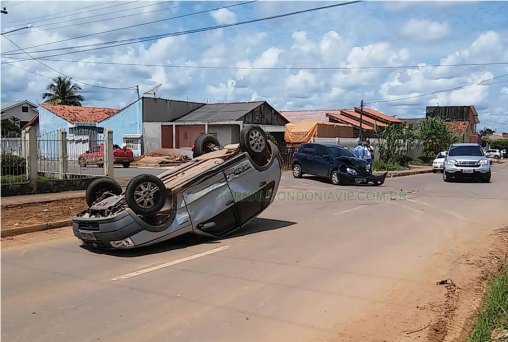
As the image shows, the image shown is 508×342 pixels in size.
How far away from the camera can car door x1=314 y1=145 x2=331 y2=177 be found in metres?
22.7

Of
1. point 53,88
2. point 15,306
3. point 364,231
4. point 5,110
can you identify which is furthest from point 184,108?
point 15,306

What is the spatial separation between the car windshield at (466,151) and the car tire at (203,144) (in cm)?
1655

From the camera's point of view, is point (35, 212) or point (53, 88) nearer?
point (35, 212)

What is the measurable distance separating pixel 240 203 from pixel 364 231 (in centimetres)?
271

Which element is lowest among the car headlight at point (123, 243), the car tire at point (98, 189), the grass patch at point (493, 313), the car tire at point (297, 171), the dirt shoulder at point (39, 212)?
the grass patch at point (493, 313)

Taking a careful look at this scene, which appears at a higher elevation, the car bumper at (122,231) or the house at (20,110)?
the house at (20,110)

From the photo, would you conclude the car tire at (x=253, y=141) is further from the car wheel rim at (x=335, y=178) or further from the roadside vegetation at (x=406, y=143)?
the roadside vegetation at (x=406, y=143)

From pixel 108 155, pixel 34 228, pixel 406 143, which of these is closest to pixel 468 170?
pixel 406 143

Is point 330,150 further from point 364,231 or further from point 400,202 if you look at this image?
point 364,231

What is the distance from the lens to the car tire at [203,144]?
38.2 feet

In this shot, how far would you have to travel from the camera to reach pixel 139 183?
27.9 feet

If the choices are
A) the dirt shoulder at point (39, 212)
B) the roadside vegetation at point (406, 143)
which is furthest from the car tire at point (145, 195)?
the roadside vegetation at point (406, 143)

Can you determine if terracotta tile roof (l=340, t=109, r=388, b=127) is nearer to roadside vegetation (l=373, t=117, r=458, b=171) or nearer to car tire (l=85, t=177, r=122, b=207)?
roadside vegetation (l=373, t=117, r=458, b=171)

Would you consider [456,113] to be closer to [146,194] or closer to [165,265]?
[146,194]
